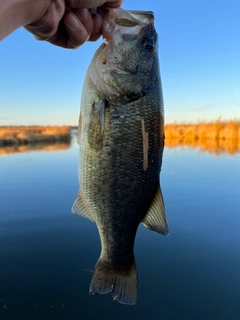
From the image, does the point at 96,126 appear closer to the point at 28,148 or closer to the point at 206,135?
the point at 28,148

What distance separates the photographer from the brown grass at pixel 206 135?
34.0 meters

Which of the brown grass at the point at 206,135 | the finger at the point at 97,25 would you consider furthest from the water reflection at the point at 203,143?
the finger at the point at 97,25

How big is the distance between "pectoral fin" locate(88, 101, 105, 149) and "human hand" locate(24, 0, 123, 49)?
63cm

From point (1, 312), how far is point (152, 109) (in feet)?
18.5

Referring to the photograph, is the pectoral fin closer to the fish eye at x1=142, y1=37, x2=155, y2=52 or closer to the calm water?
the fish eye at x1=142, y1=37, x2=155, y2=52

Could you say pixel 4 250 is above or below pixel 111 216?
below

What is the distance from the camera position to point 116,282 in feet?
8.26

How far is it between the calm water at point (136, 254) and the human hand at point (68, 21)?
5.27 meters

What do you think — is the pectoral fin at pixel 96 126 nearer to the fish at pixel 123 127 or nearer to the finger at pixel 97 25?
the fish at pixel 123 127

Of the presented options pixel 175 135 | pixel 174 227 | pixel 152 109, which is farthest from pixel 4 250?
pixel 175 135

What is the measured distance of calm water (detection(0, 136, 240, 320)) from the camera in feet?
19.9

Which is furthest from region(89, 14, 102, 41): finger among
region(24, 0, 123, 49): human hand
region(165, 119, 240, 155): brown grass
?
region(165, 119, 240, 155): brown grass

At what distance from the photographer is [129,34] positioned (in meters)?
2.33

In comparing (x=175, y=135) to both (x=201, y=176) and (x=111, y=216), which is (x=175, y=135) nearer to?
(x=201, y=176)
